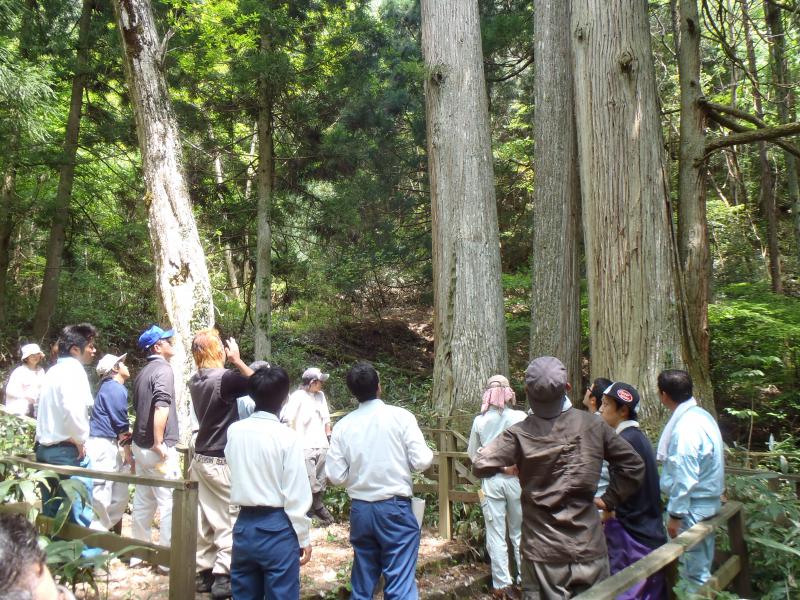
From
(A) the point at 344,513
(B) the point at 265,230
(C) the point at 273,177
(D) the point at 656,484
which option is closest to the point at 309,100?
(C) the point at 273,177

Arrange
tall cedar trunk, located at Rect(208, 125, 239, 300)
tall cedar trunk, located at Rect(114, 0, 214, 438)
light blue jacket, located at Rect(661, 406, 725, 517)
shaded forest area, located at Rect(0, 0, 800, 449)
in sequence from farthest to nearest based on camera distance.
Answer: tall cedar trunk, located at Rect(208, 125, 239, 300), shaded forest area, located at Rect(0, 0, 800, 449), tall cedar trunk, located at Rect(114, 0, 214, 438), light blue jacket, located at Rect(661, 406, 725, 517)

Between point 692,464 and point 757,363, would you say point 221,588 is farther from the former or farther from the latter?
point 757,363

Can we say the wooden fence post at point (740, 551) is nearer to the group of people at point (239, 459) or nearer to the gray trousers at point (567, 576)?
the gray trousers at point (567, 576)

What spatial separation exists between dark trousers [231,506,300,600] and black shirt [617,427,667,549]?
1981mm

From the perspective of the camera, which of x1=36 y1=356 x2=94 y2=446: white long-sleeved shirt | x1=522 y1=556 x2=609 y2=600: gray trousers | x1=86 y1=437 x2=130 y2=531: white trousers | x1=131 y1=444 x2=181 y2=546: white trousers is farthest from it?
x1=86 y1=437 x2=130 y2=531: white trousers

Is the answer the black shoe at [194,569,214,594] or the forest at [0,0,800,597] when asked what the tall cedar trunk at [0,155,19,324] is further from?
the black shoe at [194,569,214,594]

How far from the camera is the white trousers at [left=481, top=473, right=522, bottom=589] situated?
5305 mm

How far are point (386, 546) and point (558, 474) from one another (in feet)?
3.96

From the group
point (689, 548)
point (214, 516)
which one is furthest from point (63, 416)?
point (689, 548)

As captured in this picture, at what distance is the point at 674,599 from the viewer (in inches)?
130

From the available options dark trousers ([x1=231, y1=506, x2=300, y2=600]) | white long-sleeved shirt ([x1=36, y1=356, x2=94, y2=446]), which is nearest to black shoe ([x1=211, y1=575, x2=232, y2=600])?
dark trousers ([x1=231, y1=506, x2=300, y2=600])

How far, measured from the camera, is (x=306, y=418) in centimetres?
673

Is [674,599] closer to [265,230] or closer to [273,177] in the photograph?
[265,230]

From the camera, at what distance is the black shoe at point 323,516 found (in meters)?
6.79
